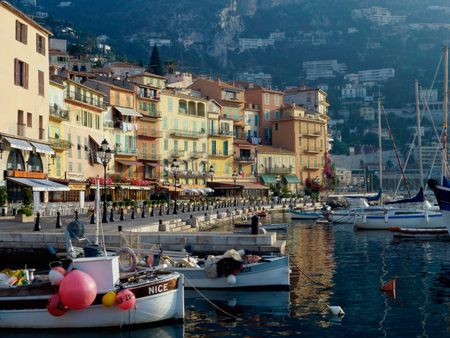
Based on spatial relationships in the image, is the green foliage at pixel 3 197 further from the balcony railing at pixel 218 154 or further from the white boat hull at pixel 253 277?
the balcony railing at pixel 218 154

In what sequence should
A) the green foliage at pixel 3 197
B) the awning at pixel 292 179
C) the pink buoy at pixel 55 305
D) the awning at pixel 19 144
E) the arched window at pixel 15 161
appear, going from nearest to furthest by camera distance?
the pink buoy at pixel 55 305
the green foliage at pixel 3 197
the awning at pixel 19 144
the arched window at pixel 15 161
the awning at pixel 292 179

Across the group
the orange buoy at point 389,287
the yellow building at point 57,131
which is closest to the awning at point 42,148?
the yellow building at point 57,131

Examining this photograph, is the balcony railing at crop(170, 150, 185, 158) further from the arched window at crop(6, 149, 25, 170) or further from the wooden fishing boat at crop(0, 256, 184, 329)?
the wooden fishing boat at crop(0, 256, 184, 329)

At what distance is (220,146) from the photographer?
87438mm

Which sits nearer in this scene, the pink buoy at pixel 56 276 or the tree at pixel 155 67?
the pink buoy at pixel 56 276

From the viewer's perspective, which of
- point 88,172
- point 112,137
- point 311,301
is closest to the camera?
point 311,301

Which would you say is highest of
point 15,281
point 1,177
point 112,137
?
point 112,137

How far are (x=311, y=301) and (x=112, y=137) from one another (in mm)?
51990

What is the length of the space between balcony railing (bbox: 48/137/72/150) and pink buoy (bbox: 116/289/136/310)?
3721cm

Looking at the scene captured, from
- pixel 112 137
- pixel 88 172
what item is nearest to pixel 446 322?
pixel 88 172

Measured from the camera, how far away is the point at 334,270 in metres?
25.2

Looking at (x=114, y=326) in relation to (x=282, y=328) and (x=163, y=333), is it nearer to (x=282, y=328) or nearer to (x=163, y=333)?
(x=163, y=333)

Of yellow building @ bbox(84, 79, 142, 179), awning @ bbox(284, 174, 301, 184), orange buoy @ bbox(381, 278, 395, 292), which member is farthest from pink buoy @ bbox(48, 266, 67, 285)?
awning @ bbox(284, 174, 301, 184)

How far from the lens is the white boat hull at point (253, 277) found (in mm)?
19672
